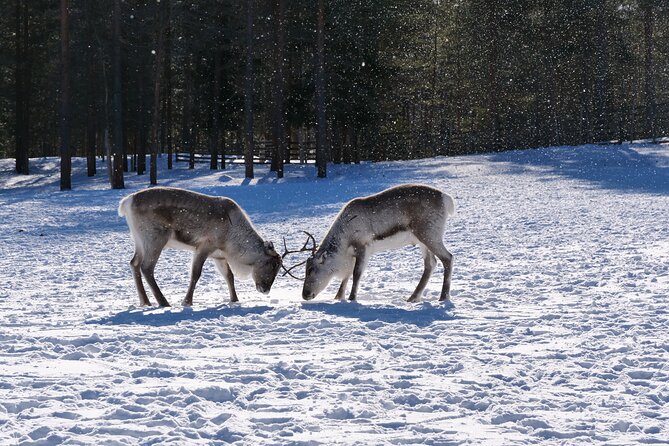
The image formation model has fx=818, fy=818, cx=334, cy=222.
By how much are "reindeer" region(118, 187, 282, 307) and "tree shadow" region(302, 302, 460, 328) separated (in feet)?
3.20

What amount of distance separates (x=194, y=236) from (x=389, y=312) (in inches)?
106

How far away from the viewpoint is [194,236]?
10.2 m

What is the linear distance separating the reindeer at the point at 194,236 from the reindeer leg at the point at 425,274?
1.80 m

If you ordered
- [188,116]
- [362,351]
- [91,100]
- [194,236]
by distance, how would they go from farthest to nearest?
[188,116] → [91,100] → [194,236] → [362,351]

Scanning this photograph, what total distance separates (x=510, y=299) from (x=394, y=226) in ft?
5.52

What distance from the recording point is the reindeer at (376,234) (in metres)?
10.3

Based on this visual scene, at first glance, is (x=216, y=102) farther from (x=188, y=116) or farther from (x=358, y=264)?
(x=358, y=264)

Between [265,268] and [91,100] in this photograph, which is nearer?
[265,268]

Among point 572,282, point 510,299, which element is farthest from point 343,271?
point 572,282

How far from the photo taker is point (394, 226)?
1030cm

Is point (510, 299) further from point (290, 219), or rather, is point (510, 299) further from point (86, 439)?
point (290, 219)

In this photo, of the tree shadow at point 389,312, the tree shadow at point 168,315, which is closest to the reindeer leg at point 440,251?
the tree shadow at point 389,312

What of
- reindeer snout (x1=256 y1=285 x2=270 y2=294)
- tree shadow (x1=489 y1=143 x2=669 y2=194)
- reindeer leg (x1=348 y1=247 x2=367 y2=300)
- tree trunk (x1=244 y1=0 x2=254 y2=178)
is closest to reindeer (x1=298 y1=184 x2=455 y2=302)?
reindeer leg (x1=348 y1=247 x2=367 y2=300)

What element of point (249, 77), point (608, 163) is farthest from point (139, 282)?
point (608, 163)
